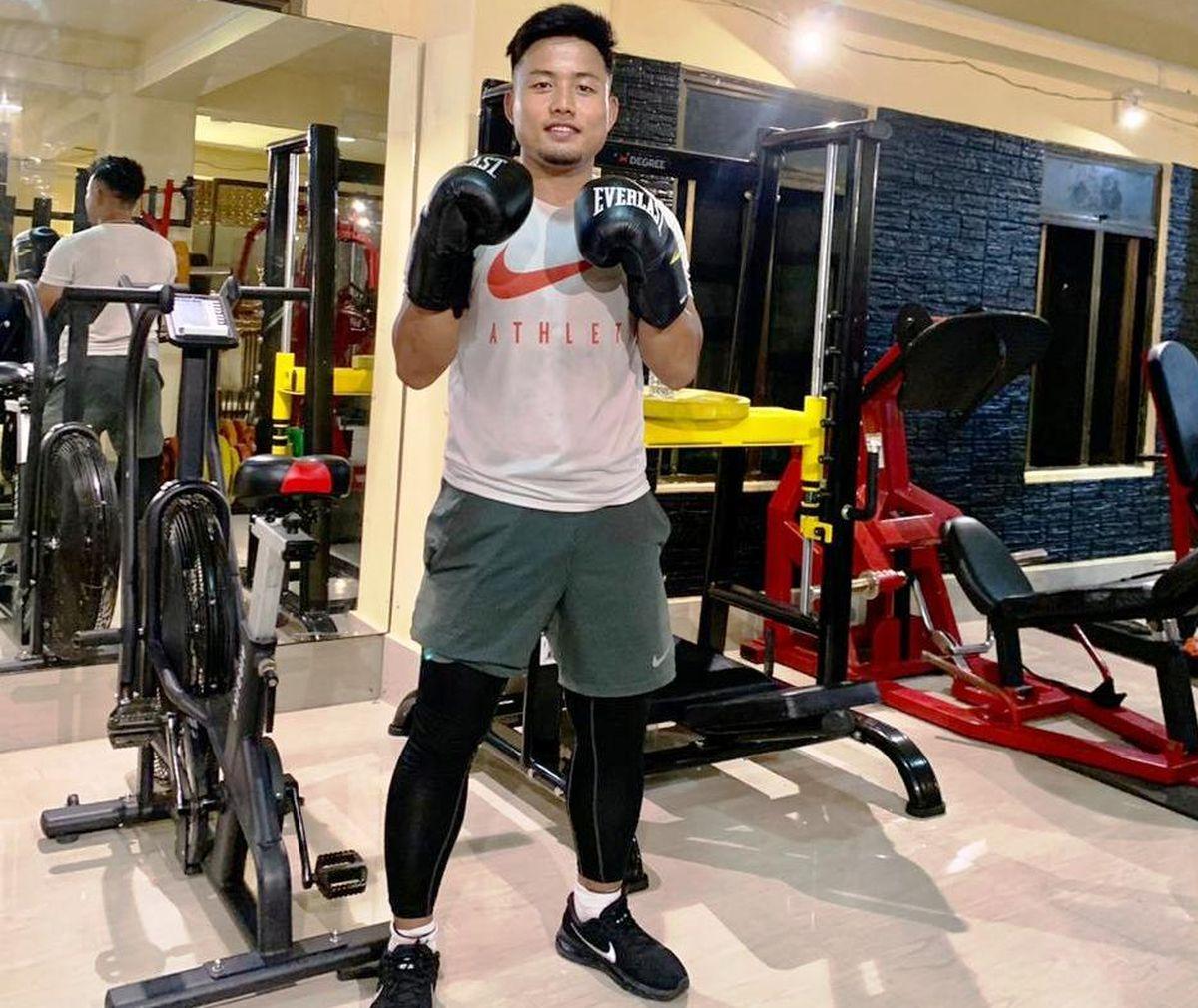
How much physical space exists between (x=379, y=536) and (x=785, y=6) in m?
2.44

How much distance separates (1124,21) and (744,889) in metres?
4.80

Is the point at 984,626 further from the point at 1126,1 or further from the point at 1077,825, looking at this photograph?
the point at 1126,1

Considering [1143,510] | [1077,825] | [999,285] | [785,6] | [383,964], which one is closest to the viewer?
[383,964]

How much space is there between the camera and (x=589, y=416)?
198 centimetres

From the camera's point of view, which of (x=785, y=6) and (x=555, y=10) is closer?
(x=555, y=10)

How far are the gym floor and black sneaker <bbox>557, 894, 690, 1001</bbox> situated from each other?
0.04 m

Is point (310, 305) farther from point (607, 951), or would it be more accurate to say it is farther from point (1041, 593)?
point (1041, 593)

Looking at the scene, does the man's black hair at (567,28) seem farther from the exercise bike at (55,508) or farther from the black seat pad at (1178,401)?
the black seat pad at (1178,401)

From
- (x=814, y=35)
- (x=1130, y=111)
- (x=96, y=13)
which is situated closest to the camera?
(x=96, y=13)

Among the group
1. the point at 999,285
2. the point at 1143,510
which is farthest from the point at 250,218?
the point at 1143,510

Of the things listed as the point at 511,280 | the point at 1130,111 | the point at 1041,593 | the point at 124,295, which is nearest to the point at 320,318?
the point at 124,295

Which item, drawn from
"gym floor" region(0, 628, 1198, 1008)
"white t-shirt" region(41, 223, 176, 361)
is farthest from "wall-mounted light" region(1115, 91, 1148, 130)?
"white t-shirt" region(41, 223, 176, 361)

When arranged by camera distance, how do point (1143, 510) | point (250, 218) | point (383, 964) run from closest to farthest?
point (383, 964)
point (250, 218)
point (1143, 510)

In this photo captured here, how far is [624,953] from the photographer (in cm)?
222
